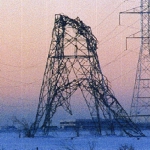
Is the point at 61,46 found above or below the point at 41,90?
above

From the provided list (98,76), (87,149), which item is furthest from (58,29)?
(87,149)

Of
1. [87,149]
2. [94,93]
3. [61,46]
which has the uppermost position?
[61,46]

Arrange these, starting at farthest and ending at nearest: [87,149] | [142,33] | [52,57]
→ [142,33] < [52,57] < [87,149]

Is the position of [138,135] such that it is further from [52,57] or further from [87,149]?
[87,149]

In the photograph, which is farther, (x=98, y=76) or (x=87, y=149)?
(x=98, y=76)

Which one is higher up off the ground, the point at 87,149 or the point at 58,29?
the point at 58,29

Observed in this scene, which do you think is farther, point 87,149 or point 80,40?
point 80,40

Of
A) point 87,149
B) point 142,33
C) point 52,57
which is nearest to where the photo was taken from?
point 87,149

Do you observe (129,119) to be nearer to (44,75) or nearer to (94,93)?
(94,93)

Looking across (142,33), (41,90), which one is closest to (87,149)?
(41,90)
